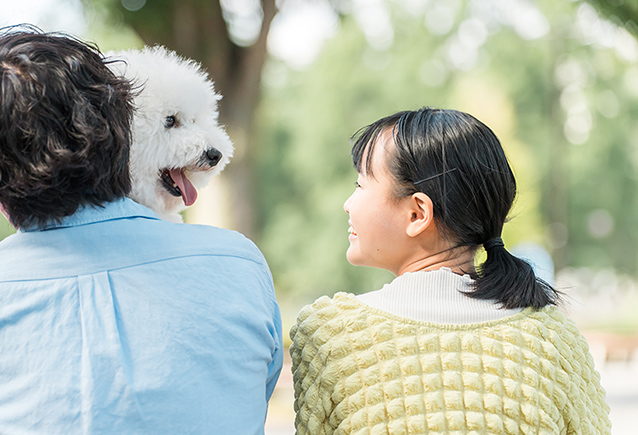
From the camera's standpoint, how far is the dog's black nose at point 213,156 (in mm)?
1798

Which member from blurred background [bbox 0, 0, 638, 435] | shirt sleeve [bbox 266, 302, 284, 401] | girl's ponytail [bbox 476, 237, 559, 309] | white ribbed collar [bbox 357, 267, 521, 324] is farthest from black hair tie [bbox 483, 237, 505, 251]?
blurred background [bbox 0, 0, 638, 435]

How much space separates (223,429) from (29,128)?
59 centimetres

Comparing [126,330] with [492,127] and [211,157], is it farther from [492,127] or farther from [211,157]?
[492,127]

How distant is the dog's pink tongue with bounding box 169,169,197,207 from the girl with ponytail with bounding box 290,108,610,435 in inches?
18.7

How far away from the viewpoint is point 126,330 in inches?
42.3

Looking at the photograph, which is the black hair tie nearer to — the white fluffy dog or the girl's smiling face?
the girl's smiling face

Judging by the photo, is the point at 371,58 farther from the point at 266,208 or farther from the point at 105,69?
the point at 105,69

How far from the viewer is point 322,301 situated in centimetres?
138

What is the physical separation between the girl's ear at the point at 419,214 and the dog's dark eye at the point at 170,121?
27.7 inches

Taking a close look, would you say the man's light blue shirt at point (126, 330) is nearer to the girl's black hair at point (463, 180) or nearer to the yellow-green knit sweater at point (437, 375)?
the yellow-green knit sweater at point (437, 375)

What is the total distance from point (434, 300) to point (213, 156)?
79cm

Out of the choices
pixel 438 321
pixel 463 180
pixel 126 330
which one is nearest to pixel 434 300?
pixel 438 321

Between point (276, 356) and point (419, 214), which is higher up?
point (419, 214)

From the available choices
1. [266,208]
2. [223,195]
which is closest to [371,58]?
[266,208]
